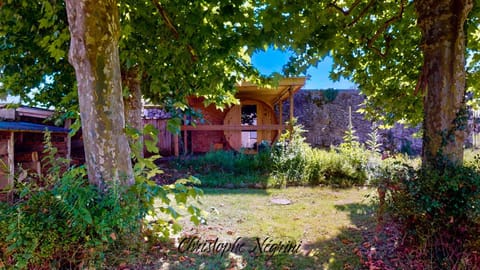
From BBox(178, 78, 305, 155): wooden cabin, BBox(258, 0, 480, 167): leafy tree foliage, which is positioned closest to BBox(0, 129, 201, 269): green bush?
BBox(258, 0, 480, 167): leafy tree foliage

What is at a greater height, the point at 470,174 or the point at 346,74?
the point at 346,74

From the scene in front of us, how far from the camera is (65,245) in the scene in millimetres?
1965

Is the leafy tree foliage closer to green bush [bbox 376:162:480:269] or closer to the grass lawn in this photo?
green bush [bbox 376:162:480:269]

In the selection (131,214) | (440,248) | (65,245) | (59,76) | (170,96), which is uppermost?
(59,76)

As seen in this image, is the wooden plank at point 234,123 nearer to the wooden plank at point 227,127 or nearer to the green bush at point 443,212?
the wooden plank at point 227,127

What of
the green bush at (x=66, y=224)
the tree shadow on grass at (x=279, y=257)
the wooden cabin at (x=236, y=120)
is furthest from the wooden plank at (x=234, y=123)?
the green bush at (x=66, y=224)

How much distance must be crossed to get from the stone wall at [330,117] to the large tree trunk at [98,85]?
9.69 meters

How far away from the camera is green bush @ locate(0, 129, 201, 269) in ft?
6.22

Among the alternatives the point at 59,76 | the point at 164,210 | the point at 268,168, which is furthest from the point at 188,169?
the point at 164,210

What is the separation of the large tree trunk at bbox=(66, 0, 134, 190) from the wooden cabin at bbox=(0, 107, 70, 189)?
8.78 ft

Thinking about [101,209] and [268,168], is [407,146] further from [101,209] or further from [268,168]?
[101,209]

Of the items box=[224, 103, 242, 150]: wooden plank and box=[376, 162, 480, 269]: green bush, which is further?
box=[224, 103, 242, 150]: wooden plank

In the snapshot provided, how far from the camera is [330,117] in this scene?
37.7 feet

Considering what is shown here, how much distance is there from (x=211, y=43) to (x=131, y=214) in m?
2.39
